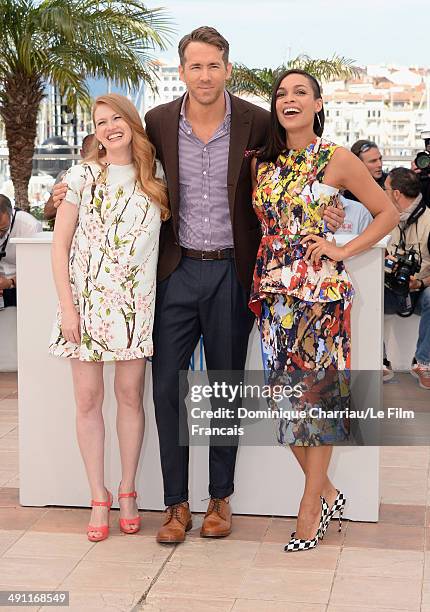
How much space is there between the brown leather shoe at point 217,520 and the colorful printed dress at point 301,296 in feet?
1.42

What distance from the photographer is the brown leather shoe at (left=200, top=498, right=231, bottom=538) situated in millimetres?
3943

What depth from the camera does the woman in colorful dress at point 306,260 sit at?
3641mm

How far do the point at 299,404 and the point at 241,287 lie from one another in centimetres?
48

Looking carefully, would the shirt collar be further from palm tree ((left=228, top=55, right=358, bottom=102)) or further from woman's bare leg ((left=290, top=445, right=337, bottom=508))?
palm tree ((left=228, top=55, right=358, bottom=102))

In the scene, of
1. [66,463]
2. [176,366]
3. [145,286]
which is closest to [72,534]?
[66,463]

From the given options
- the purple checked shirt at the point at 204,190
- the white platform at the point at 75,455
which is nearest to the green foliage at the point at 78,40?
the white platform at the point at 75,455

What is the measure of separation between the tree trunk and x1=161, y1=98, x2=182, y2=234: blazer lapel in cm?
796

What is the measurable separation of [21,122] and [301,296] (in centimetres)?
873

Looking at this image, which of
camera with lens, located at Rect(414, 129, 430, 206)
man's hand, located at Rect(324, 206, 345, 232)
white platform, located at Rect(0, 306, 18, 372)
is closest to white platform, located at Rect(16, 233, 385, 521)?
man's hand, located at Rect(324, 206, 345, 232)

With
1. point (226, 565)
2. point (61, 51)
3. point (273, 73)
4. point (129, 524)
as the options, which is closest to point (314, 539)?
point (226, 565)

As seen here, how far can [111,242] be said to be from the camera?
3734 mm

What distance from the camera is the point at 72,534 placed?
4.00 meters

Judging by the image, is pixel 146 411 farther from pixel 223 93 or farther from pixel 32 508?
pixel 223 93

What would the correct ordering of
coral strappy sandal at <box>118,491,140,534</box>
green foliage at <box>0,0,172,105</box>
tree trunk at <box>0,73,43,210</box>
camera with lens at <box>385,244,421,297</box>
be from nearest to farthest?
coral strappy sandal at <box>118,491,140,534</box>
camera with lens at <box>385,244,421,297</box>
green foliage at <box>0,0,172,105</box>
tree trunk at <box>0,73,43,210</box>
